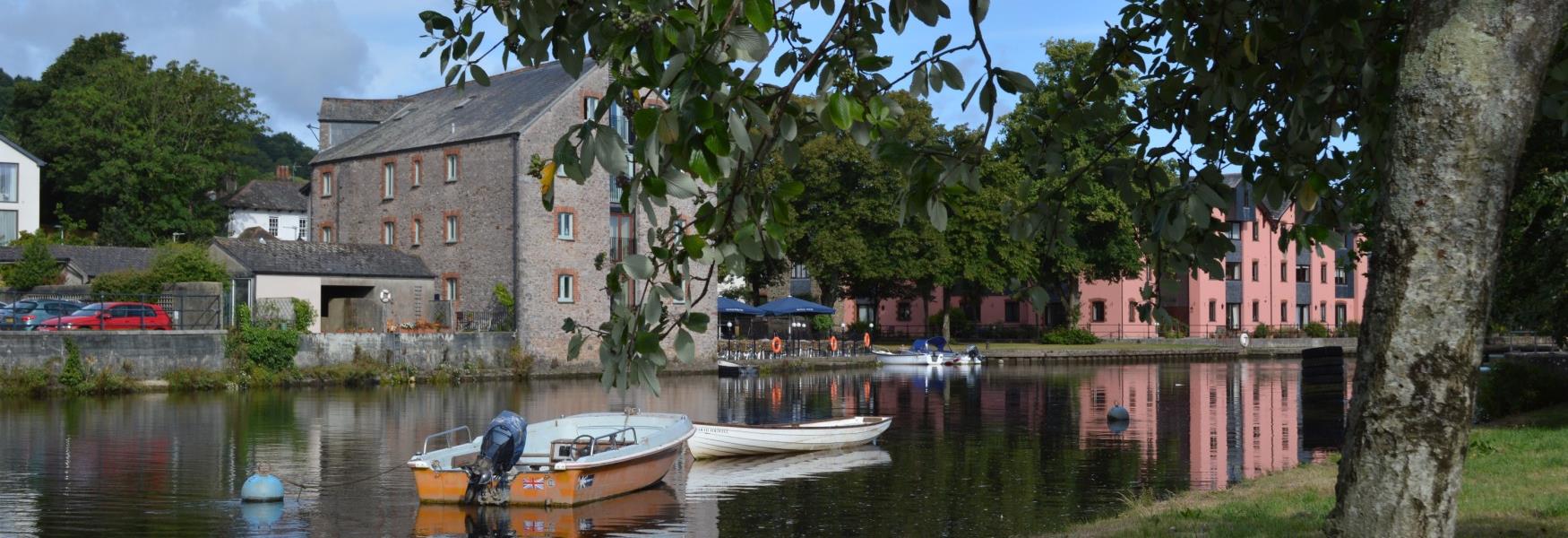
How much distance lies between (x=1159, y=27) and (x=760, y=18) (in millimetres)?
4568

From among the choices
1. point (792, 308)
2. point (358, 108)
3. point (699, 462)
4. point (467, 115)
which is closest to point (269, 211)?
point (358, 108)

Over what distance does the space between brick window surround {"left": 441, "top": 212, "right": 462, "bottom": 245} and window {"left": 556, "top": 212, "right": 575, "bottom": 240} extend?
415 centimetres

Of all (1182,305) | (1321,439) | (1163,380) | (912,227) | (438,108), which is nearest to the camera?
(1321,439)

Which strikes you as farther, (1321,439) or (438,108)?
(438,108)

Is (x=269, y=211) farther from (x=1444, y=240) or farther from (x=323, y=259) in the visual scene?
(x=1444, y=240)

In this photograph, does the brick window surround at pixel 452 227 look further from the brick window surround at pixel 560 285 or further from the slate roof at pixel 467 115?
the brick window surround at pixel 560 285

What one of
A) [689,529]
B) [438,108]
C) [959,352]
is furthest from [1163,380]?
[689,529]

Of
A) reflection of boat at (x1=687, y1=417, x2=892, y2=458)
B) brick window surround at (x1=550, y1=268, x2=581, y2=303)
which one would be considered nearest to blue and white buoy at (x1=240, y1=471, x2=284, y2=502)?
reflection of boat at (x1=687, y1=417, x2=892, y2=458)

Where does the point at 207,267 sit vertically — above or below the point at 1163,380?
above

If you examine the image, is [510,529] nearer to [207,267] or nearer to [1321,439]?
[1321,439]

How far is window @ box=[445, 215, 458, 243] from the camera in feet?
191

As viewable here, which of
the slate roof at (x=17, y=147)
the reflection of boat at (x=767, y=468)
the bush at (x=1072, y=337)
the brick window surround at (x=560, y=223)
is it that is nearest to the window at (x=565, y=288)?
the brick window surround at (x=560, y=223)

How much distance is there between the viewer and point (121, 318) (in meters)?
46.0

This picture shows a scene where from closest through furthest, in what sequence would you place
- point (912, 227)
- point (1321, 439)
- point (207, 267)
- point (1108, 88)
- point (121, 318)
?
point (1108, 88), point (1321, 439), point (121, 318), point (207, 267), point (912, 227)
